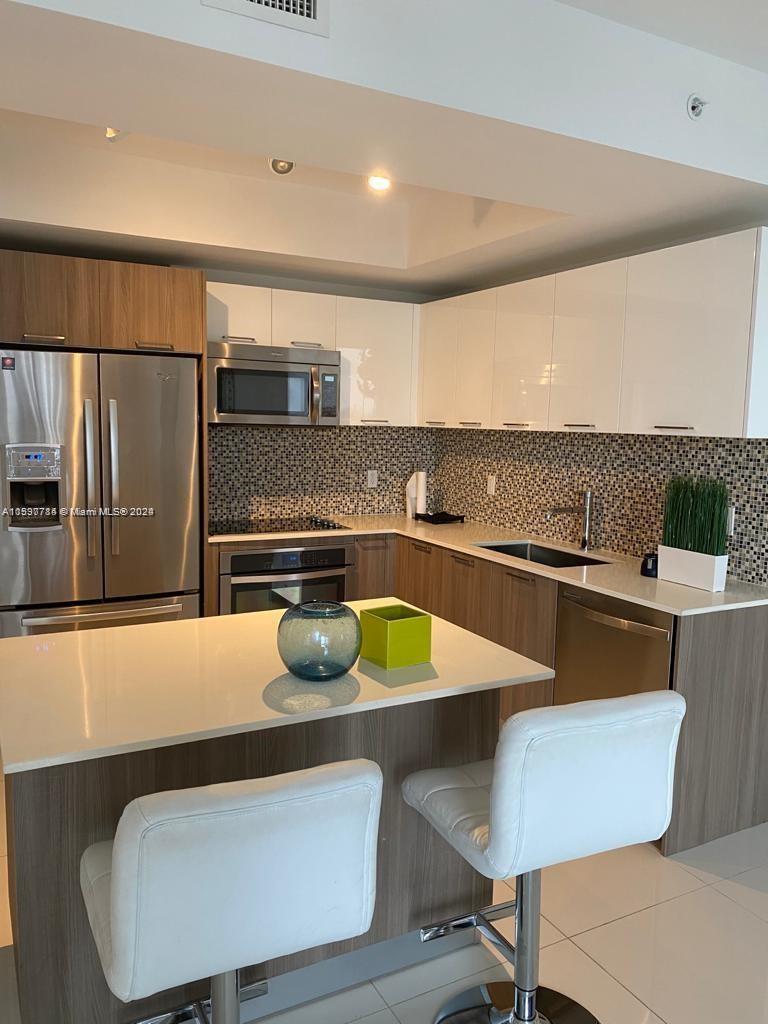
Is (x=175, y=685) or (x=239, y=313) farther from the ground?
(x=239, y=313)

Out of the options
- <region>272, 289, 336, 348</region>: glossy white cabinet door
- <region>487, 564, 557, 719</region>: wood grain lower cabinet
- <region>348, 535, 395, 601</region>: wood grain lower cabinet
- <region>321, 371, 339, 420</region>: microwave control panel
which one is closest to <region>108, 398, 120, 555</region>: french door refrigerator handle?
<region>272, 289, 336, 348</region>: glossy white cabinet door

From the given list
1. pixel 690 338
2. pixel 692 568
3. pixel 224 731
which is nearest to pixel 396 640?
pixel 224 731

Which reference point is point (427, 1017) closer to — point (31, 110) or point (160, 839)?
point (160, 839)

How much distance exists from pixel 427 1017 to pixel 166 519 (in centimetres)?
253

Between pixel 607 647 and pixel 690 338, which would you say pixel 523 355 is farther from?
pixel 607 647

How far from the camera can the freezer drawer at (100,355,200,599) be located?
3670 millimetres

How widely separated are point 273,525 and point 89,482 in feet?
4.17

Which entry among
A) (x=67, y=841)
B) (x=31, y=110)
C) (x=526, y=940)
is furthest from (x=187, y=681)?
(x=31, y=110)

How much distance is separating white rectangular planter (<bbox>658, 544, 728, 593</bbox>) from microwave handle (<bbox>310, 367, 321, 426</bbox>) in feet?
6.79

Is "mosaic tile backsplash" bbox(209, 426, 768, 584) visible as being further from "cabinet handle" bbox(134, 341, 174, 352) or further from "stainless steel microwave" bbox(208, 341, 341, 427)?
"cabinet handle" bbox(134, 341, 174, 352)

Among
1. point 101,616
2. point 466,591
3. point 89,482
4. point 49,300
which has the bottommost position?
point 101,616

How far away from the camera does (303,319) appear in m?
4.39

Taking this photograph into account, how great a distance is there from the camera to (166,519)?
384 centimetres

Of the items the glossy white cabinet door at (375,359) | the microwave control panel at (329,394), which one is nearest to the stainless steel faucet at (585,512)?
the glossy white cabinet door at (375,359)
